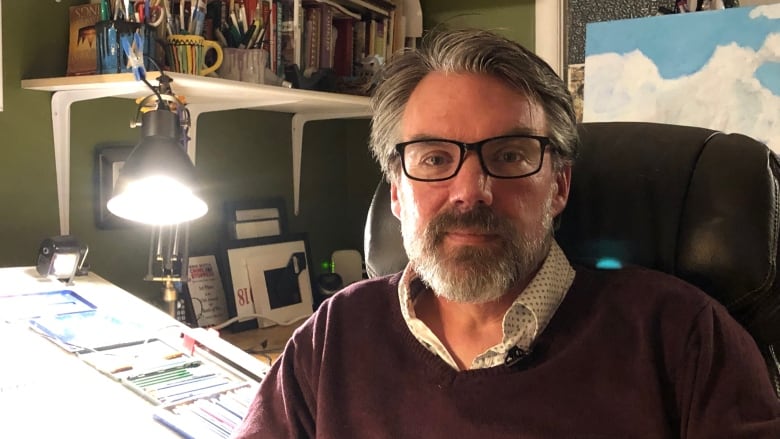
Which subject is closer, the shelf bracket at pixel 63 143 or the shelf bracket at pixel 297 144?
the shelf bracket at pixel 63 143

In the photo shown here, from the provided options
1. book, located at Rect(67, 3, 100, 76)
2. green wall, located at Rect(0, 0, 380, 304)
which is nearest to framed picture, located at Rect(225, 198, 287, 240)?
green wall, located at Rect(0, 0, 380, 304)

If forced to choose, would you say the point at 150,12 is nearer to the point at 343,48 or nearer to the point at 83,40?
the point at 83,40

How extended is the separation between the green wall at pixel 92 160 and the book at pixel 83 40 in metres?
0.04

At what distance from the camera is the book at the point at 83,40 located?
151cm

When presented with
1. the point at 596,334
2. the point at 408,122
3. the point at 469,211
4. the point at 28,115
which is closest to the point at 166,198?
the point at 28,115

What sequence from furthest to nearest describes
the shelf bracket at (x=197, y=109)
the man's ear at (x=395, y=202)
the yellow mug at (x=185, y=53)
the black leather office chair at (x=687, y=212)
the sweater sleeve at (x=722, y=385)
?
the shelf bracket at (x=197, y=109) → the yellow mug at (x=185, y=53) → the man's ear at (x=395, y=202) → the black leather office chair at (x=687, y=212) → the sweater sleeve at (x=722, y=385)

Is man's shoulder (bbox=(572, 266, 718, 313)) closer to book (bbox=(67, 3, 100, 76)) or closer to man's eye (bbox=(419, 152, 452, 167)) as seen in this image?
man's eye (bbox=(419, 152, 452, 167))

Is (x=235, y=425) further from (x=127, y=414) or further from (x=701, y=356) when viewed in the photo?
(x=701, y=356)

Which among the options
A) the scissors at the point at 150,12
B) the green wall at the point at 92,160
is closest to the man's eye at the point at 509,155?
the scissors at the point at 150,12

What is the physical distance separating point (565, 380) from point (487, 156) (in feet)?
1.03

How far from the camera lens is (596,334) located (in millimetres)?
920

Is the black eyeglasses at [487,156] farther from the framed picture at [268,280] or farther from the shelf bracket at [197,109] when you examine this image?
the framed picture at [268,280]

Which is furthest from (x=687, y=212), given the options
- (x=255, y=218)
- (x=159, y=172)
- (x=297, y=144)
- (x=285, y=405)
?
(x=297, y=144)

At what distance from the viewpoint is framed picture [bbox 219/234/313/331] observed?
1.93m
